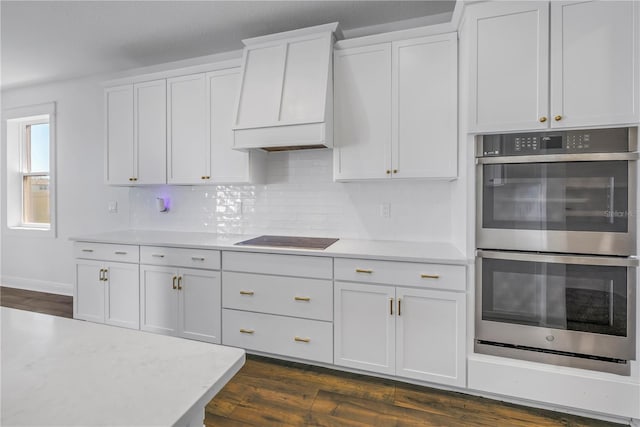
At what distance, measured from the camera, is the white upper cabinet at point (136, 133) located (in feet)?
10.00

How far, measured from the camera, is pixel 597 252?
1768 mm

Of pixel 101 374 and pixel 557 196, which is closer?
pixel 101 374

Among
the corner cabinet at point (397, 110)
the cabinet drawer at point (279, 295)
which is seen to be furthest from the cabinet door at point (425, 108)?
the cabinet drawer at point (279, 295)

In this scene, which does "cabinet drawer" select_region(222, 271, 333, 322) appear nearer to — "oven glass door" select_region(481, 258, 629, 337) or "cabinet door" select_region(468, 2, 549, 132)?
"oven glass door" select_region(481, 258, 629, 337)

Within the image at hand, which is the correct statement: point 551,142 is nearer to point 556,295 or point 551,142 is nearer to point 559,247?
point 559,247

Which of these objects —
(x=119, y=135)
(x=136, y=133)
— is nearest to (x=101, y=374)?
(x=136, y=133)

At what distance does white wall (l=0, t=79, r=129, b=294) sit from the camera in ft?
12.3

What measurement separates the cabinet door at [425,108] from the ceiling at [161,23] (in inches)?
19.1

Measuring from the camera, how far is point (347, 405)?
1950 mm

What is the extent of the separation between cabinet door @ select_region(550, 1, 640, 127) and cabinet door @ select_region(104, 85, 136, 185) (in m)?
3.48

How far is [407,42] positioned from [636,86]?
133 centimetres

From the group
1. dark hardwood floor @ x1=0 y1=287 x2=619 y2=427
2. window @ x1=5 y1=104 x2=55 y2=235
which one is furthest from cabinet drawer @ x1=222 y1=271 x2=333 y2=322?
window @ x1=5 y1=104 x2=55 y2=235

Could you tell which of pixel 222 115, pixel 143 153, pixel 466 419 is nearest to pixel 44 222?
pixel 143 153

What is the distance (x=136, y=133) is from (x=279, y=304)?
224cm
